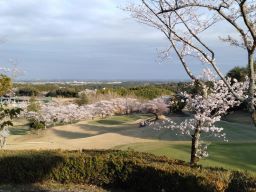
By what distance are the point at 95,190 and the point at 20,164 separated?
1950 mm

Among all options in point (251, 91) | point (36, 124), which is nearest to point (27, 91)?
point (36, 124)

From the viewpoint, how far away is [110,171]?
391 inches

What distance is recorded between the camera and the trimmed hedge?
8.35m

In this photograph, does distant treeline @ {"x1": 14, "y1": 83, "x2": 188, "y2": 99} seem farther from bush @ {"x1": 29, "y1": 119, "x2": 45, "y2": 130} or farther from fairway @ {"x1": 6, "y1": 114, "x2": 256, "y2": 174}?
bush @ {"x1": 29, "y1": 119, "x2": 45, "y2": 130}

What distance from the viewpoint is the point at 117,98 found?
153 feet

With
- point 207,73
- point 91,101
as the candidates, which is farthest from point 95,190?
point 91,101

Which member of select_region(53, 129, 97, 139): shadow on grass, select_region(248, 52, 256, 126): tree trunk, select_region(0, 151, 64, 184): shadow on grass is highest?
select_region(248, 52, 256, 126): tree trunk

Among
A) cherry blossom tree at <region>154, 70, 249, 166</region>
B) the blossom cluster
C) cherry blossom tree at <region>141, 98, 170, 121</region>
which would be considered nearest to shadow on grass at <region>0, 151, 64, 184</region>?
cherry blossom tree at <region>154, 70, 249, 166</region>

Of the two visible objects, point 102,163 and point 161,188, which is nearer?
point 161,188

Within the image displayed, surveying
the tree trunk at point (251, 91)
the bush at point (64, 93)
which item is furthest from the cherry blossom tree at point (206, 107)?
the bush at point (64, 93)

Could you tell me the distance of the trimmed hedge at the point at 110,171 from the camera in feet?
27.4

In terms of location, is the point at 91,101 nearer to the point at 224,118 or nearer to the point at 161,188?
the point at 224,118

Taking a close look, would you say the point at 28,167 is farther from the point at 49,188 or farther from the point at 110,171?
the point at 110,171

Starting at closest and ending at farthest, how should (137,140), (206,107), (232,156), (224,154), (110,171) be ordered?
(110,171) < (206,107) < (232,156) < (224,154) < (137,140)
